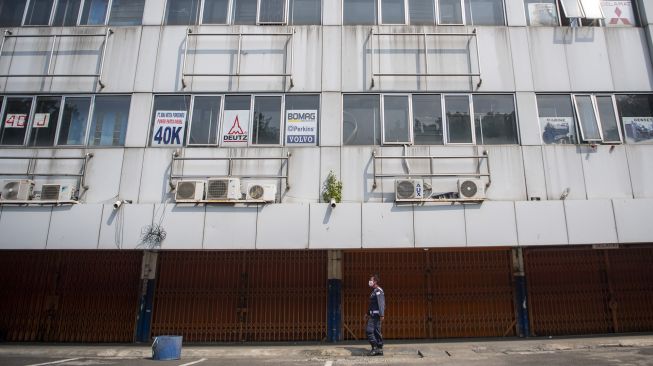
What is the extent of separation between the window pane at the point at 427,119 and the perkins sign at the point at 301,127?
2.84 meters

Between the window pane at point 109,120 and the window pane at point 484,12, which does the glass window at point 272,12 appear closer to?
the window pane at point 109,120

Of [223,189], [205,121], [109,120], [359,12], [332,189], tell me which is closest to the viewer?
[223,189]

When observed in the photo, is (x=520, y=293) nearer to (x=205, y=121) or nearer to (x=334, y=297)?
(x=334, y=297)

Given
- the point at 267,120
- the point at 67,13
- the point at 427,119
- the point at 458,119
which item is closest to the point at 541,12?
the point at 458,119

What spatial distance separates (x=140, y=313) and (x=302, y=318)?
4.49 m

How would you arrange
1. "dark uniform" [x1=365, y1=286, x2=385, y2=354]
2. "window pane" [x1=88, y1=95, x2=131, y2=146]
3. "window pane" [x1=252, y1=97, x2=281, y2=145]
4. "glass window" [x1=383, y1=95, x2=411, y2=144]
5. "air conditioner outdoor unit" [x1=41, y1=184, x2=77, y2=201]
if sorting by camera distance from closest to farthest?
"dark uniform" [x1=365, y1=286, x2=385, y2=354]
"air conditioner outdoor unit" [x1=41, y1=184, x2=77, y2=201]
"glass window" [x1=383, y1=95, x2=411, y2=144]
"window pane" [x1=252, y1=97, x2=281, y2=145]
"window pane" [x1=88, y1=95, x2=131, y2=146]

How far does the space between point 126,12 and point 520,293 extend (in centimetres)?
1424

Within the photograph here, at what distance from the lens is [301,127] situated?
38.1 feet

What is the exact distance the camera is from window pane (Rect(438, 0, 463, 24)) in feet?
40.8

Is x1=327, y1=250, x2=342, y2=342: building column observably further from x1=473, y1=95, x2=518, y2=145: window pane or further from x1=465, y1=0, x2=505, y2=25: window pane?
x1=465, y1=0, x2=505, y2=25: window pane

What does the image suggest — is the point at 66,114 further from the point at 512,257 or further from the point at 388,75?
the point at 512,257

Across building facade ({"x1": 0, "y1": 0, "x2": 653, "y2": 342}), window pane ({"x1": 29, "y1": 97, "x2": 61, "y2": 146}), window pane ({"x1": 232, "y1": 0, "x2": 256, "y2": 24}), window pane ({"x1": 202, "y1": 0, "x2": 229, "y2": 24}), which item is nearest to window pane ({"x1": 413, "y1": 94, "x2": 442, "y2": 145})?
building facade ({"x1": 0, "y1": 0, "x2": 653, "y2": 342})

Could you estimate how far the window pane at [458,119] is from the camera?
454 inches

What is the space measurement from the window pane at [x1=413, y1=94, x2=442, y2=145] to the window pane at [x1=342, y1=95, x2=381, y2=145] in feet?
3.51
